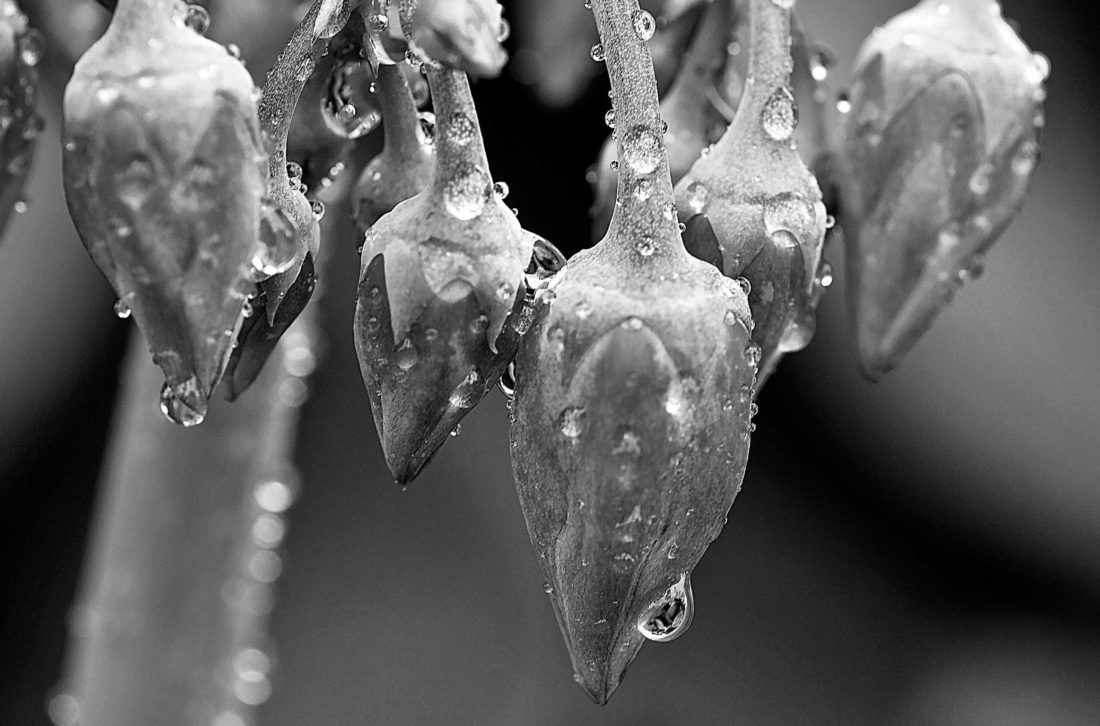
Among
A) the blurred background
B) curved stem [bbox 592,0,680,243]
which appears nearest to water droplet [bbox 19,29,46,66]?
curved stem [bbox 592,0,680,243]

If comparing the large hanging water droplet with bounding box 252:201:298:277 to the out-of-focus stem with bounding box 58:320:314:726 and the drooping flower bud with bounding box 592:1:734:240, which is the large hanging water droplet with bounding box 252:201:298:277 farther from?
the out-of-focus stem with bounding box 58:320:314:726

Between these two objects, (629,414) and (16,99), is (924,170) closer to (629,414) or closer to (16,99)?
(629,414)

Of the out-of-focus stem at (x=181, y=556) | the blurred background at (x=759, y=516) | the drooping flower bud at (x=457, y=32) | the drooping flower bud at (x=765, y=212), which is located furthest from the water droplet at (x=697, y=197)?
the blurred background at (x=759, y=516)

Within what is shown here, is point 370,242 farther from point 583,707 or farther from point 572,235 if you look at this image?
point 572,235

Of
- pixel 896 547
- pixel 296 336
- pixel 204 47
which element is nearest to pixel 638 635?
pixel 204 47

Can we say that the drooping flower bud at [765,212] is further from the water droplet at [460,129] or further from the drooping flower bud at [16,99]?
the drooping flower bud at [16,99]
